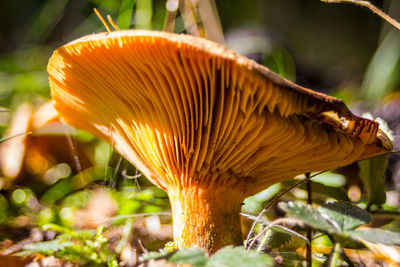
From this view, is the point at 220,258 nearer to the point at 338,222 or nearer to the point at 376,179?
the point at 338,222

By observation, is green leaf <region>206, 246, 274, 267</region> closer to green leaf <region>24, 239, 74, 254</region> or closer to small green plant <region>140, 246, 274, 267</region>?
small green plant <region>140, 246, 274, 267</region>

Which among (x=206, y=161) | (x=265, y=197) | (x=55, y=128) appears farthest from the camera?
(x=55, y=128)

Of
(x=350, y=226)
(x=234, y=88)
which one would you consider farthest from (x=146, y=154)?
(x=350, y=226)

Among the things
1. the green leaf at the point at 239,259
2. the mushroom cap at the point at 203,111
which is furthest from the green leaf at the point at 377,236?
the mushroom cap at the point at 203,111

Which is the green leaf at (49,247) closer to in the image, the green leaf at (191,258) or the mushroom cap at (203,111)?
the mushroom cap at (203,111)

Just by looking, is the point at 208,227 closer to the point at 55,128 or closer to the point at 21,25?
the point at 55,128

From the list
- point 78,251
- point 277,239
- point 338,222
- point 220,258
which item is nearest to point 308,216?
point 338,222
